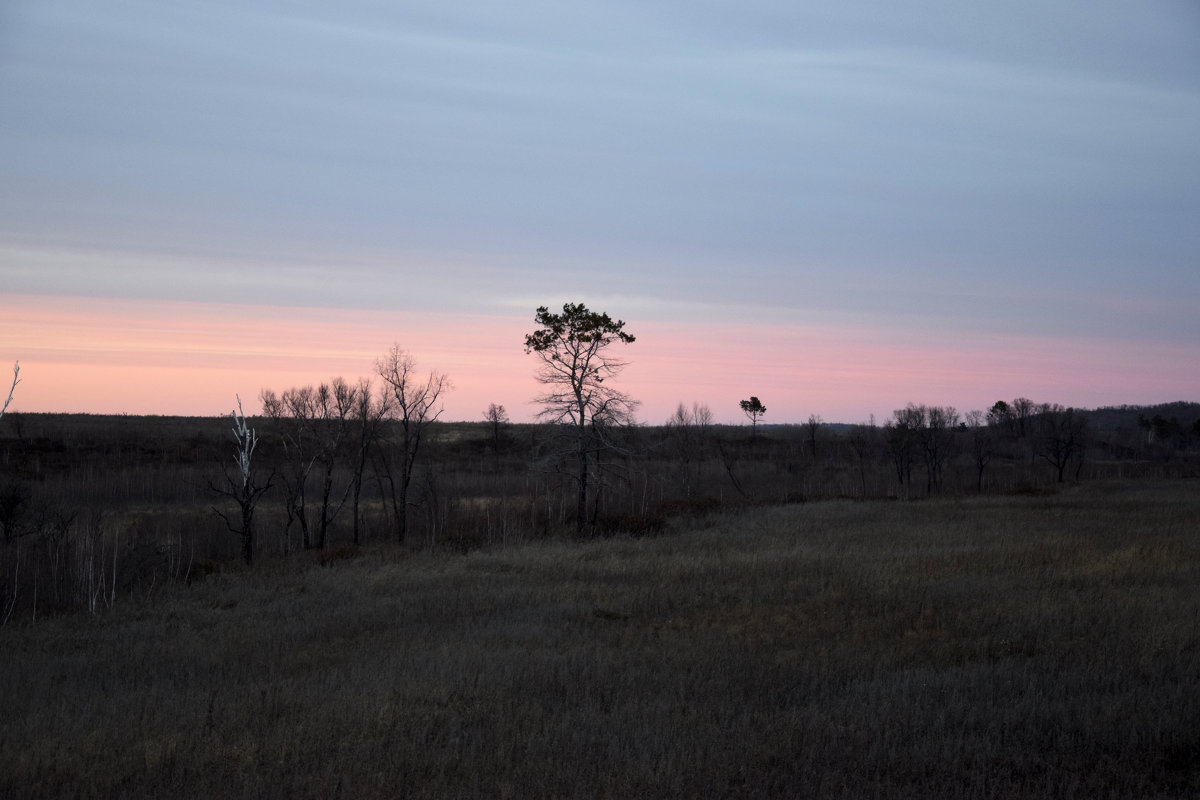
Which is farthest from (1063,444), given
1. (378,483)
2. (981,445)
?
(378,483)

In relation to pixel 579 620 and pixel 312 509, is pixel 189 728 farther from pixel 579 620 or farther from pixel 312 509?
pixel 312 509

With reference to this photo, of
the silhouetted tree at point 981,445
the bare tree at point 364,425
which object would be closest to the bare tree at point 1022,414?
the silhouetted tree at point 981,445

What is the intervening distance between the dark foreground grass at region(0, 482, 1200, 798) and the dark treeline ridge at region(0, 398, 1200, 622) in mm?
6075

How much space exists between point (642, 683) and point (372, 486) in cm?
4240

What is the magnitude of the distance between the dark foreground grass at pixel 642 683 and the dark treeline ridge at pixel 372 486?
6075mm

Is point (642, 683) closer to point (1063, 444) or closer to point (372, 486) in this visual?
point (372, 486)

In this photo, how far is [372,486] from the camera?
1970 inches

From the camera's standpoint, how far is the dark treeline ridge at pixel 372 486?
24734mm

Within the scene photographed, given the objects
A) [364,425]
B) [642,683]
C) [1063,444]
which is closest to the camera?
[642,683]

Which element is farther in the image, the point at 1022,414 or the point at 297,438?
the point at 1022,414

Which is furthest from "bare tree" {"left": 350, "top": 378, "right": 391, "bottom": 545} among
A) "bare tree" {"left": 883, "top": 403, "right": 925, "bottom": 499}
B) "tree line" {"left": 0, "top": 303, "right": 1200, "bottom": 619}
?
"bare tree" {"left": 883, "top": 403, "right": 925, "bottom": 499}

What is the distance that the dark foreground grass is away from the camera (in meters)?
7.28

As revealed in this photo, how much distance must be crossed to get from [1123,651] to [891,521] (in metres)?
20.0

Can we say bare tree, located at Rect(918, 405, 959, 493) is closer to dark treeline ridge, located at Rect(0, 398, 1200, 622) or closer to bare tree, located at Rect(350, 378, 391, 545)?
dark treeline ridge, located at Rect(0, 398, 1200, 622)
